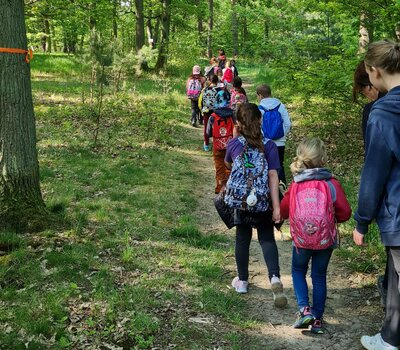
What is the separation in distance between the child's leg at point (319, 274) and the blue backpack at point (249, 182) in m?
0.71

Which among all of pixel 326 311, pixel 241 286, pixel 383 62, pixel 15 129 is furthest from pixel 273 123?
pixel 383 62

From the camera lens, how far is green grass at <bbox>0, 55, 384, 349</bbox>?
4000mm

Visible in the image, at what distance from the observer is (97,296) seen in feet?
14.5

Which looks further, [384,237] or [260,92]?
[260,92]

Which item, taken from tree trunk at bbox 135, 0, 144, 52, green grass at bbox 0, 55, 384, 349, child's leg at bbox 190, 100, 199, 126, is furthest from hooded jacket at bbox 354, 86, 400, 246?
tree trunk at bbox 135, 0, 144, 52

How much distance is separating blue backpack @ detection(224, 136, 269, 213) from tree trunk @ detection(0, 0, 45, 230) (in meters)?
2.60

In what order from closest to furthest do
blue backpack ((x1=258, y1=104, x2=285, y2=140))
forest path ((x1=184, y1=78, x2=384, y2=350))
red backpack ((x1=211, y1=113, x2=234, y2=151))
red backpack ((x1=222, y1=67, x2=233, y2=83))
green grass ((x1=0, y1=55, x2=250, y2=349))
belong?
green grass ((x1=0, y1=55, x2=250, y2=349)) → forest path ((x1=184, y1=78, x2=384, y2=350)) → blue backpack ((x1=258, y1=104, x2=285, y2=140)) → red backpack ((x1=211, y1=113, x2=234, y2=151)) → red backpack ((x1=222, y1=67, x2=233, y2=83))

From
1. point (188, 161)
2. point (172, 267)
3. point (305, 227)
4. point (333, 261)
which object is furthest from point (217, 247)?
point (188, 161)

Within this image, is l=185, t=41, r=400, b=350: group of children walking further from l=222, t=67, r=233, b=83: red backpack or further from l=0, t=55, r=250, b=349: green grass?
l=222, t=67, r=233, b=83: red backpack

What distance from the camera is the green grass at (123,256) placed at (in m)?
4.00

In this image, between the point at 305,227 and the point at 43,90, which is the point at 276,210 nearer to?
the point at 305,227

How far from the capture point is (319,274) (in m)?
4.16

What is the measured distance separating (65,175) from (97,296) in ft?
14.8

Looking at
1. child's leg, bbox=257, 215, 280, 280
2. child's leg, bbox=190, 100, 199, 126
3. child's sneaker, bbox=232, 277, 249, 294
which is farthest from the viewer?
child's leg, bbox=190, 100, 199, 126
